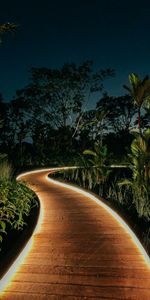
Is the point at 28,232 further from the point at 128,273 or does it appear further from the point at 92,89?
the point at 92,89

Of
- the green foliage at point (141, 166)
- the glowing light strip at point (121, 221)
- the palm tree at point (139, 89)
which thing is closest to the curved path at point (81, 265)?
the glowing light strip at point (121, 221)

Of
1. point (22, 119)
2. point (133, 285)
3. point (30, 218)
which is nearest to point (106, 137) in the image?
point (22, 119)

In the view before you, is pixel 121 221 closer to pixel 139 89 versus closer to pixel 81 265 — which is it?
pixel 81 265

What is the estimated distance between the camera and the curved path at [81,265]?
13.5ft

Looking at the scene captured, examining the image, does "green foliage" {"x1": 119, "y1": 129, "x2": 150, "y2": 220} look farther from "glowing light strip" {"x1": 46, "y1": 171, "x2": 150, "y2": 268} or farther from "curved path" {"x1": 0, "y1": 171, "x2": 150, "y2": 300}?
"curved path" {"x1": 0, "y1": 171, "x2": 150, "y2": 300}

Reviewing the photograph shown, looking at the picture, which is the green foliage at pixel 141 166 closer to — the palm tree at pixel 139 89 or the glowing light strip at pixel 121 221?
the glowing light strip at pixel 121 221

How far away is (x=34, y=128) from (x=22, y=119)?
6.14ft

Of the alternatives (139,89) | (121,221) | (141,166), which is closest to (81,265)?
(121,221)

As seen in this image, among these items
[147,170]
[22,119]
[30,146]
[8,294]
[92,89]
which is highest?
[92,89]

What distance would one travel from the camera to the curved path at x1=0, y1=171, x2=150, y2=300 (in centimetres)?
410

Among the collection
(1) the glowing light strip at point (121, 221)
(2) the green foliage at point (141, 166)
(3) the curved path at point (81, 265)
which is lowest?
(3) the curved path at point (81, 265)

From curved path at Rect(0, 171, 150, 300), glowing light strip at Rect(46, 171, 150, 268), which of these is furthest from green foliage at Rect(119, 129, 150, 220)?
curved path at Rect(0, 171, 150, 300)

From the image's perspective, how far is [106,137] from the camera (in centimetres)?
4441

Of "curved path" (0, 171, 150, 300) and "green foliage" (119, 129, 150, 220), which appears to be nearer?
"curved path" (0, 171, 150, 300)
